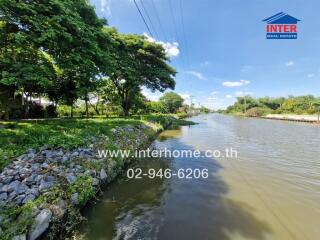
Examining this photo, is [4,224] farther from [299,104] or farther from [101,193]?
[299,104]

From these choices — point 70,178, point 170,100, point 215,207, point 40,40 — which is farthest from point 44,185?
point 170,100

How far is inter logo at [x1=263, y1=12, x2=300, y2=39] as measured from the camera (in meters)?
10.8

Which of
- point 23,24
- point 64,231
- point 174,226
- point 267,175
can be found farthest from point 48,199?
point 267,175

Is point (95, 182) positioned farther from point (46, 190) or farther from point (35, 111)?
point (35, 111)

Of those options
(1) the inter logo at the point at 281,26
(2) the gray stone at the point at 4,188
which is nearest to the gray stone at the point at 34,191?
(2) the gray stone at the point at 4,188

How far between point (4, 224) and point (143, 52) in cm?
1757

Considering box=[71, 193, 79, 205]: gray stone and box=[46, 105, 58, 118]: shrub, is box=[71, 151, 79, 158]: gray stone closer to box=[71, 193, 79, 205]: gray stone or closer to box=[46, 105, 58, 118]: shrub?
box=[71, 193, 79, 205]: gray stone

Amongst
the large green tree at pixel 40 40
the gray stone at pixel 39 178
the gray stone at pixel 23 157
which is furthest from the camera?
the large green tree at pixel 40 40

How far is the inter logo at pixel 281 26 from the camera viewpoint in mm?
10781

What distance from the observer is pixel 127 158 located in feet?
27.1

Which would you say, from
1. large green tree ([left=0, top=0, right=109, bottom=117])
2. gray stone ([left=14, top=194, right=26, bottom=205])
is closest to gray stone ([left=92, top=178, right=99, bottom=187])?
gray stone ([left=14, top=194, right=26, bottom=205])

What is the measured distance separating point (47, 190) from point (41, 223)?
66cm

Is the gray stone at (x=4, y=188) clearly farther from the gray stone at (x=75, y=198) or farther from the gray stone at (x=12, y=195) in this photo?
the gray stone at (x=75, y=198)

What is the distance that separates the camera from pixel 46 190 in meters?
3.79
